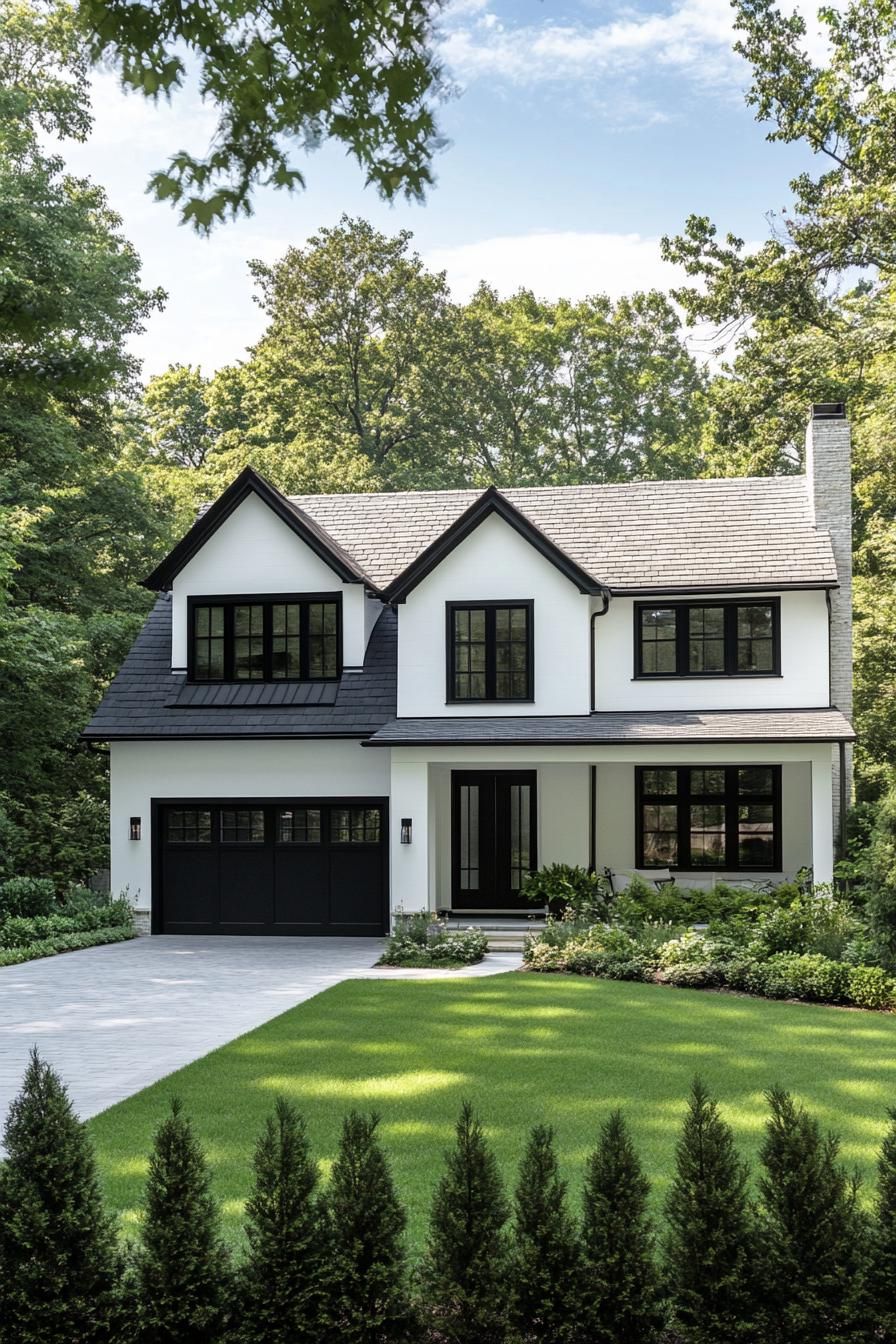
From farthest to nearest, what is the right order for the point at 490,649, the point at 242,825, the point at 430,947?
the point at 242,825 < the point at 490,649 < the point at 430,947

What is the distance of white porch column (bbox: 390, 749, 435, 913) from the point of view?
2075cm

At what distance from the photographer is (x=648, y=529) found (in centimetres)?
2381

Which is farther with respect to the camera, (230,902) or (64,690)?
(64,690)

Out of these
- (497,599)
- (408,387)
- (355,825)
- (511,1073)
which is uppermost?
(408,387)

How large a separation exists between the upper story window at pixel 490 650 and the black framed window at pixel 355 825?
8.30 feet

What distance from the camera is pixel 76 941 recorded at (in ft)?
65.4

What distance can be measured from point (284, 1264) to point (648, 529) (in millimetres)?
19873

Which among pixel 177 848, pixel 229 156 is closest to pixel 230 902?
pixel 177 848

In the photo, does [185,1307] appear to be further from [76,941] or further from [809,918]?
[76,941]

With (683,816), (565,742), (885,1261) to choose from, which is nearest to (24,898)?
(565,742)

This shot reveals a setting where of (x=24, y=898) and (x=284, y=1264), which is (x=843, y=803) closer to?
(x=24, y=898)

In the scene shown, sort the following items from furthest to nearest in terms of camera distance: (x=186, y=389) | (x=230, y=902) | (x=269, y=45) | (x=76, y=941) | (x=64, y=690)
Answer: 1. (x=186, y=389)
2. (x=64, y=690)
3. (x=230, y=902)
4. (x=76, y=941)
5. (x=269, y=45)

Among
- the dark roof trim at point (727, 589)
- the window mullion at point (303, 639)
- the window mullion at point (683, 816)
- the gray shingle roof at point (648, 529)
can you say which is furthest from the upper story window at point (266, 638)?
the window mullion at point (683, 816)

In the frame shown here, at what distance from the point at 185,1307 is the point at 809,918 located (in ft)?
41.9
